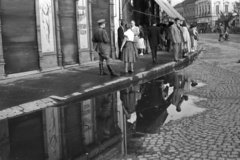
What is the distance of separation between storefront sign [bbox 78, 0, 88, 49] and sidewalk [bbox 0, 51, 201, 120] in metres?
2.01

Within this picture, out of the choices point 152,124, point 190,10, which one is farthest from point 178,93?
point 190,10

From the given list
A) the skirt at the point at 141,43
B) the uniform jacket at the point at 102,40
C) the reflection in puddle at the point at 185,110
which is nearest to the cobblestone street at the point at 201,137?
the reflection in puddle at the point at 185,110

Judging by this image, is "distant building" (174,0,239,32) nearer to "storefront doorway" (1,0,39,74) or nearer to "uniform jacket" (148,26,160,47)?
"uniform jacket" (148,26,160,47)

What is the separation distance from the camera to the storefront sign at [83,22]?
50.9ft

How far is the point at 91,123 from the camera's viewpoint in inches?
258

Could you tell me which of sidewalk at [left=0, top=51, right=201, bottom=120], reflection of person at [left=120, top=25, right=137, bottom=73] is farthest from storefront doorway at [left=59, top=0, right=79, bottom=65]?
reflection of person at [left=120, top=25, right=137, bottom=73]

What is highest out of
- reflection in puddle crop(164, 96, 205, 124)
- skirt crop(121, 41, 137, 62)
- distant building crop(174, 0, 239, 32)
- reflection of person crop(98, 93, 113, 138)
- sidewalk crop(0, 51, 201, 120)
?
distant building crop(174, 0, 239, 32)

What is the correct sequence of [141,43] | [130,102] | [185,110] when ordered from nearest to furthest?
1. [185,110]
2. [130,102]
3. [141,43]

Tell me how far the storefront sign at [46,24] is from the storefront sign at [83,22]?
1969mm

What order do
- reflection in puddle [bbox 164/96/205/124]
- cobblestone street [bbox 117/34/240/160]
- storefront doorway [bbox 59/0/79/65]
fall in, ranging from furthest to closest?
storefront doorway [bbox 59/0/79/65] → reflection in puddle [bbox 164/96/205/124] → cobblestone street [bbox 117/34/240/160]

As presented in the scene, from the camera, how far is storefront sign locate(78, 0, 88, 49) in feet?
50.9

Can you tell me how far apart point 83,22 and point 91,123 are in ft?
32.1

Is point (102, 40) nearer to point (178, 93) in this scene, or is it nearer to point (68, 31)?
point (68, 31)

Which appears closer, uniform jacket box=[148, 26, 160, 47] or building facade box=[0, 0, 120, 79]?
building facade box=[0, 0, 120, 79]
